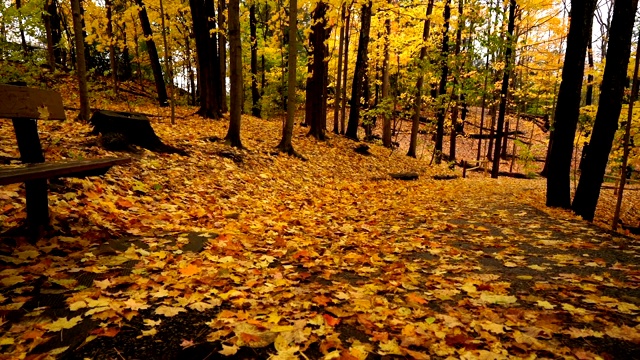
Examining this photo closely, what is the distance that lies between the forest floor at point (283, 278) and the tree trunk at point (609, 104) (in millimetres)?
1175

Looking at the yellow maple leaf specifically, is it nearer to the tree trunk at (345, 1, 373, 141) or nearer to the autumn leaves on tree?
the autumn leaves on tree

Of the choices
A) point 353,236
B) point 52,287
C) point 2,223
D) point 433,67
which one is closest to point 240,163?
point 353,236

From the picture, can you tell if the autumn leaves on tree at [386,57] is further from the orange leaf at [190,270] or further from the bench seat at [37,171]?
the orange leaf at [190,270]

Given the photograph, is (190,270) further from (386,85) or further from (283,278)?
(386,85)

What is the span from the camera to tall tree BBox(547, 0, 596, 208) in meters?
6.66

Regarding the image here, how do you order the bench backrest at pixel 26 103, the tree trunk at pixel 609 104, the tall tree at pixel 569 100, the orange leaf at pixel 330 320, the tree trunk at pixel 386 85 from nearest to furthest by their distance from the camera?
the orange leaf at pixel 330 320
the bench backrest at pixel 26 103
the tree trunk at pixel 609 104
the tall tree at pixel 569 100
the tree trunk at pixel 386 85

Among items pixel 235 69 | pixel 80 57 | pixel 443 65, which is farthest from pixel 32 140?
pixel 443 65

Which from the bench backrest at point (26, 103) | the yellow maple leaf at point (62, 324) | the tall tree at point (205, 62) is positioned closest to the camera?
the yellow maple leaf at point (62, 324)

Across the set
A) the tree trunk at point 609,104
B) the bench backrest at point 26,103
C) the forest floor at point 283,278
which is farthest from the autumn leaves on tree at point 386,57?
the bench backrest at point 26,103

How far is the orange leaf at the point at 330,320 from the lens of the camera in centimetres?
233

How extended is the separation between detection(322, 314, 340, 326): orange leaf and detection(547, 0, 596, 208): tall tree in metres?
6.92

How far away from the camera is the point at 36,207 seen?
3.15m

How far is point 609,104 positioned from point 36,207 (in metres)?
8.82

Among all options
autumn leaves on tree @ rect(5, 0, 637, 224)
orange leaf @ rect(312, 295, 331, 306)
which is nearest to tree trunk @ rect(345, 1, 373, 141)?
autumn leaves on tree @ rect(5, 0, 637, 224)
